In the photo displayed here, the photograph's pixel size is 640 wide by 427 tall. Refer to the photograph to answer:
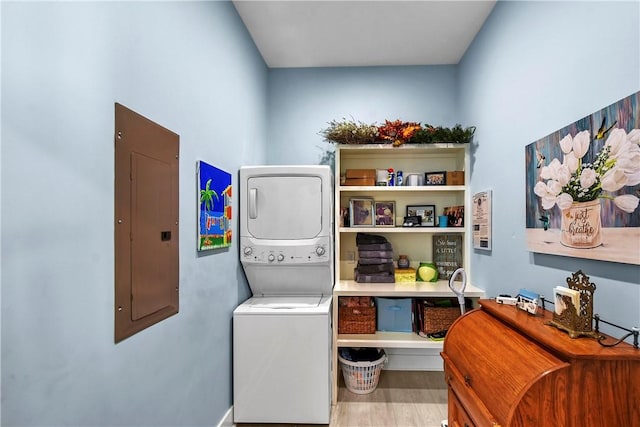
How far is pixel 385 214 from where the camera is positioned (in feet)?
10.2

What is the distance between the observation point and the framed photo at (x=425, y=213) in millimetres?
3129

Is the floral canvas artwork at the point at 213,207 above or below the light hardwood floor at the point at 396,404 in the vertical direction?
above

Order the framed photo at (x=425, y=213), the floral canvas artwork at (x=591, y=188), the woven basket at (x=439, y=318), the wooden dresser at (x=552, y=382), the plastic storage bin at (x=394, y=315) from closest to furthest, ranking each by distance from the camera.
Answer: the wooden dresser at (x=552, y=382) → the floral canvas artwork at (x=591, y=188) → the woven basket at (x=439, y=318) → the plastic storage bin at (x=394, y=315) → the framed photo at (x=425, y=213)

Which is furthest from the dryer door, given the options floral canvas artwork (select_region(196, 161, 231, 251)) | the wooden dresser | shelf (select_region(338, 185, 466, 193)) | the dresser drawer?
the wooden dresser

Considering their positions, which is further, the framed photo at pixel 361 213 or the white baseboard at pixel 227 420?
the framed photo at pixel 361 213

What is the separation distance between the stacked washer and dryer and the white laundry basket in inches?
16.0

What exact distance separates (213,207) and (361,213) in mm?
1409

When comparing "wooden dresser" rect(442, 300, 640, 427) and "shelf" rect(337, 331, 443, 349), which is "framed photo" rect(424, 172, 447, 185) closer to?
"shelf" rect(337, 331, 443, 349)

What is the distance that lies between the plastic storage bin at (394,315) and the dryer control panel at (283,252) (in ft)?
2.39

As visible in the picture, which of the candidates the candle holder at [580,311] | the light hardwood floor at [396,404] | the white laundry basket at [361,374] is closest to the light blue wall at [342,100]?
the white laundry basket at [361,374]

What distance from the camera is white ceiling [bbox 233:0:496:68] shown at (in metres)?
2.36

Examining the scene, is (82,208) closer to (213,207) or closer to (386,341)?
(213,207)

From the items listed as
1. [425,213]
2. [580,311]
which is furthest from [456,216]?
[580,311]

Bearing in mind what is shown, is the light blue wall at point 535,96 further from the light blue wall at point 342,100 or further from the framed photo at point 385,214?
the framed photo at point 385,214
